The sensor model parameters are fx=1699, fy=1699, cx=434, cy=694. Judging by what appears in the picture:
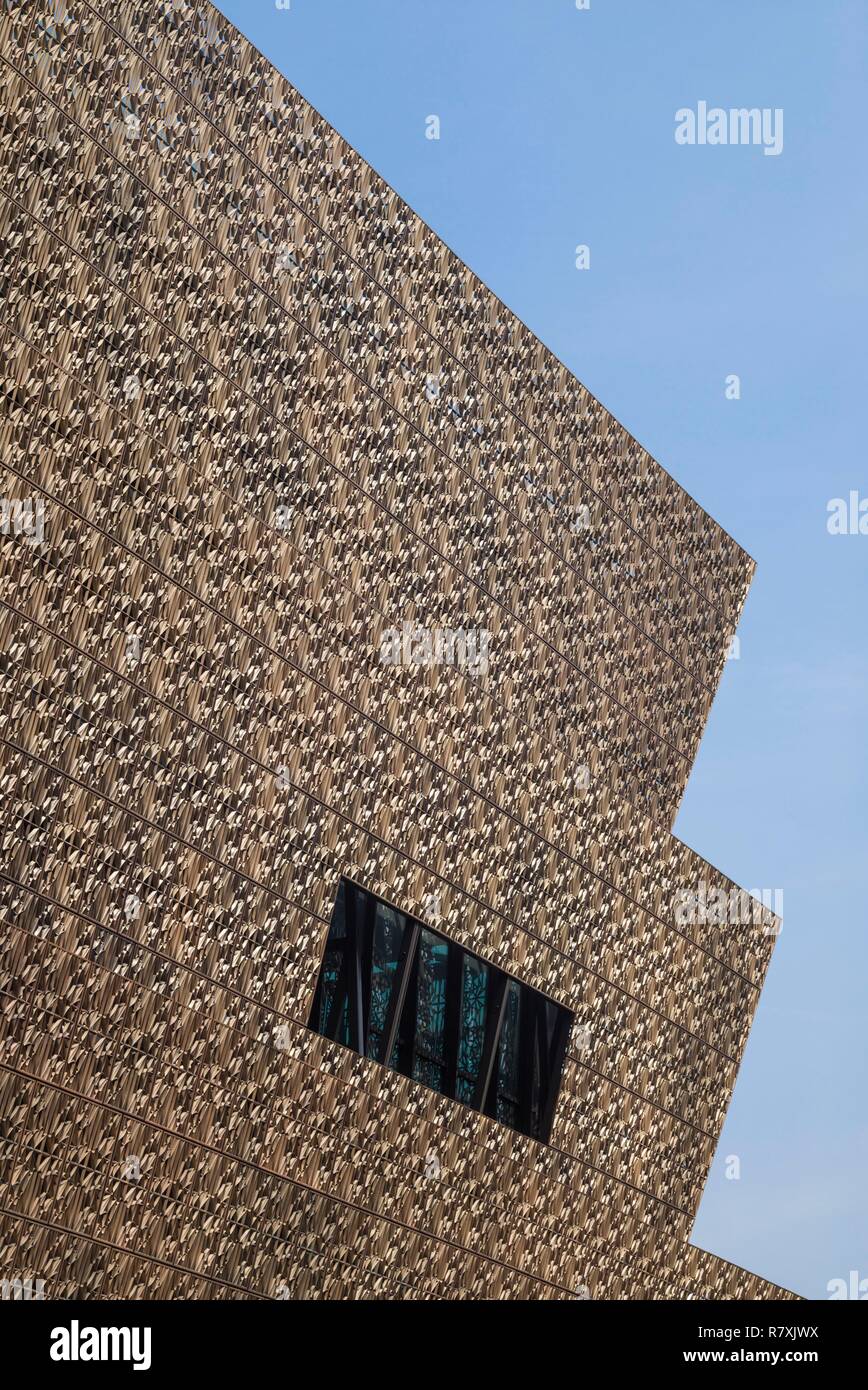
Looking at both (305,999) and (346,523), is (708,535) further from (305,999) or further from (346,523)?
(305,999)

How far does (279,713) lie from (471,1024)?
16.2 feet

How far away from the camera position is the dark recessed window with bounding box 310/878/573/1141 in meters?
17.2

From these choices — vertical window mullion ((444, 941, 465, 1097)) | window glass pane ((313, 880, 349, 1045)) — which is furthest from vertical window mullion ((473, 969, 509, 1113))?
window glass pane ((313, 880, 349, 1045))

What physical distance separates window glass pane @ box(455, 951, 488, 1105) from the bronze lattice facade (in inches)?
10.6

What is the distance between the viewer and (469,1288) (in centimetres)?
1839

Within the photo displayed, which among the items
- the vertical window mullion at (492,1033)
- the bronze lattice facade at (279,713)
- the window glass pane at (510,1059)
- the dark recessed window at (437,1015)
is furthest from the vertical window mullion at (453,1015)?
the window glass pane at (510,1059)

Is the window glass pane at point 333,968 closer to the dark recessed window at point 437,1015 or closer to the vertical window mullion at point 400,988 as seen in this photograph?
the dark recessed window at point 437,1015

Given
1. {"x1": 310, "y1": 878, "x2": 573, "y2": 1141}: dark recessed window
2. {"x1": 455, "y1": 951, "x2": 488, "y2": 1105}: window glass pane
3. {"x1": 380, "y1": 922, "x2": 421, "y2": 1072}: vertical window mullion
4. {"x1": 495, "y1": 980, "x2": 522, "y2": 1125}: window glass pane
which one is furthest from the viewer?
{"x1": 495, "y1": 980, "x2": 522, "y2": 1125}: window glass pane

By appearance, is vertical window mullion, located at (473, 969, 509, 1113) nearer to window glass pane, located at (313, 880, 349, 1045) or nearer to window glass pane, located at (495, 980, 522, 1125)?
window glass pane, located at (495, 980, 522, 1125)

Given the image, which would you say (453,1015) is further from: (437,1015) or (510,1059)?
(510,1059)

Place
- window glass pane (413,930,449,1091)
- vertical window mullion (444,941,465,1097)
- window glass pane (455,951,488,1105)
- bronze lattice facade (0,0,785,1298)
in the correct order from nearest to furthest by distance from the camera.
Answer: bronze lattice facade (0,0,785,1298) → window glass pane (413,930,449,1091) → vertical window mullion (444,941,465,1097) → window glass pane (455,951,488,1105)

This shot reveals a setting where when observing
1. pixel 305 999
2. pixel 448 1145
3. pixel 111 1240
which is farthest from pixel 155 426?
pixel 448 1145

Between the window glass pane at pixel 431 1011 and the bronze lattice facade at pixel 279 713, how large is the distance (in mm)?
259

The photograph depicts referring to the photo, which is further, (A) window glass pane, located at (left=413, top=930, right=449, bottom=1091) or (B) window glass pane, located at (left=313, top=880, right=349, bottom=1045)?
(A) window glass pane, located at (left=413, top=930, right=449, bottom=1091)
